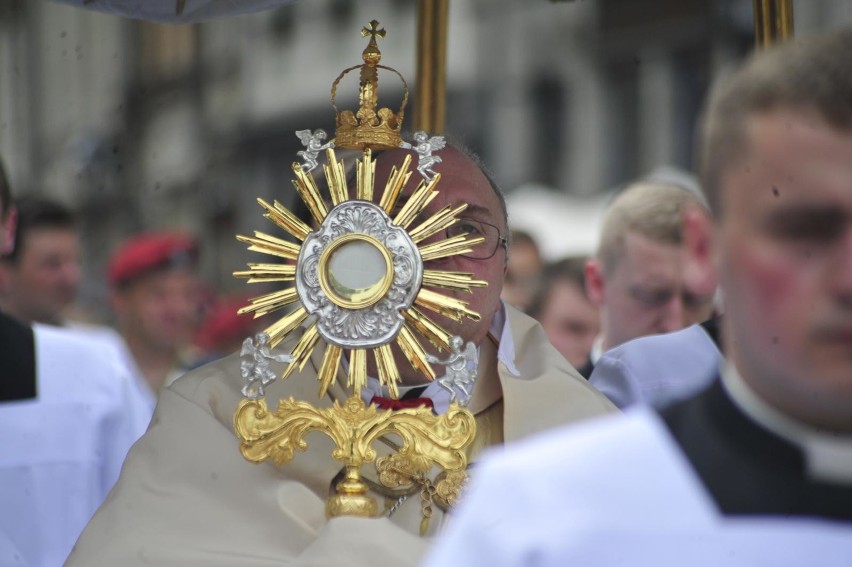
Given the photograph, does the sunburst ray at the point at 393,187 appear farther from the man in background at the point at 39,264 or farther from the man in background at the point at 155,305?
the man in background at the point at 155,305

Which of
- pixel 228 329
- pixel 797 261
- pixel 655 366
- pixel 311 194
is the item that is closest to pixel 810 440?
pixel 797 261

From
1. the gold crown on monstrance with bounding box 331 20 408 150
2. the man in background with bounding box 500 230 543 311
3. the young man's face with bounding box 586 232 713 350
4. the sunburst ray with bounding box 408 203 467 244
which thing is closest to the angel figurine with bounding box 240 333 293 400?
the sunburst ray with bounding box 408 203 467 244

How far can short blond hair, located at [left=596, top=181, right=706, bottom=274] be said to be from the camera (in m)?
4.29

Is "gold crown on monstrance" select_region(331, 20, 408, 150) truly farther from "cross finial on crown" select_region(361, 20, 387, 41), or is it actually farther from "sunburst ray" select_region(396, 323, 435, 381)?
"sunburst ray" select_region(396, 323, 435, 381)

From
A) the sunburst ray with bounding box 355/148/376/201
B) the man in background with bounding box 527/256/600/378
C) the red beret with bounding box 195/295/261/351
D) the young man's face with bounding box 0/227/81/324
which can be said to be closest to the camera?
the sunburst ray with bounding box 355/148/376/201

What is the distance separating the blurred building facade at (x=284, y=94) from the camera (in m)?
16.0

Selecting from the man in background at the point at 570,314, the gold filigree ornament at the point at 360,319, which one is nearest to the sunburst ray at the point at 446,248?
the gold filigree ornament at the point at 360,319

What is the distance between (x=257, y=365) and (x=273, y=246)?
228 millimetres

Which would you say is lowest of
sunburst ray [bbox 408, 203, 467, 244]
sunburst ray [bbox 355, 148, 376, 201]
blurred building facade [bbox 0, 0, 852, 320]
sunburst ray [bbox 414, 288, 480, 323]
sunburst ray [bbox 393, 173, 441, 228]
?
blurred building facade [bbox 0, 0, 852, 320]

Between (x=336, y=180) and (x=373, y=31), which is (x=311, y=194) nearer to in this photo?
(x=336, y=180)

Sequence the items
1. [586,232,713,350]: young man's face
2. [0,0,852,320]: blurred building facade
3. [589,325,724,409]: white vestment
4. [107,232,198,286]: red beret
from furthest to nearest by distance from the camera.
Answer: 1. [0,0,852,320]: blurred building facade
2. [107,232,198,286]: red beret
3. [586,232,713,350]: young man's face
4. [589,325,724,409]: white vestment

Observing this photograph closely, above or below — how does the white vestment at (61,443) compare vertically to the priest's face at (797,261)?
below

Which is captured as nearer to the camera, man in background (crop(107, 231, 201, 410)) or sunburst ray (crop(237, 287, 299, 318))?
sunburst ray (crop(237, 287, 299, 318))

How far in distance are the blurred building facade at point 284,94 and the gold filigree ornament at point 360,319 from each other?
3494mm
